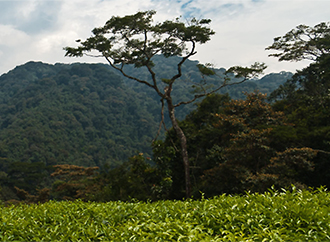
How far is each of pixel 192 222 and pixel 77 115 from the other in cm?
6170

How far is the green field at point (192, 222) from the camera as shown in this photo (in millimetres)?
2436

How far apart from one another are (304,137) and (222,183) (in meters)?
3.02

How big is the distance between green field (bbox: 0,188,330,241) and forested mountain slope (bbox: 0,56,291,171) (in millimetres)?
37043

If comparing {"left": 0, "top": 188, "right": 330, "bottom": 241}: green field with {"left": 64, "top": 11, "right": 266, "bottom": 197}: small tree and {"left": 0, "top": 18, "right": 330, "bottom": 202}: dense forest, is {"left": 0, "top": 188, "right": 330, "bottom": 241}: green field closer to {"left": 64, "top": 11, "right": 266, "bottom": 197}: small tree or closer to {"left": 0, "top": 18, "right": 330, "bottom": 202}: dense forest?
{"left": 0, "top": 18, "right": 330, "bottom": 202}: dense forest

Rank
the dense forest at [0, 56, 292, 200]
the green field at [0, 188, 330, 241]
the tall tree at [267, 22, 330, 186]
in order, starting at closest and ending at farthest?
the green field at [0, 188, 330, 241]
the tall tree at [267, 22, 330, 186]
the dense forest at [0, 56, 292, 200]

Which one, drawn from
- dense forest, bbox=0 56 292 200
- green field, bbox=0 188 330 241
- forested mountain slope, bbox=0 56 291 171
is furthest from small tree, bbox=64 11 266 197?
forested mountain slope, bbox=0 56 291 171

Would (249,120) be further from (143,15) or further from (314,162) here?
(143,15)

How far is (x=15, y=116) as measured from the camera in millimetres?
56875

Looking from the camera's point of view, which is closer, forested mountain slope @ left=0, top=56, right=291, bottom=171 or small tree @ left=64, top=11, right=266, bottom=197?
small tree @ left=64, top=11, right=266, bottom=197

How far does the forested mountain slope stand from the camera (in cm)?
4600

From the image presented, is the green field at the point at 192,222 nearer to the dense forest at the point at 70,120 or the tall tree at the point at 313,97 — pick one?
the tall tree at the point at 313,97

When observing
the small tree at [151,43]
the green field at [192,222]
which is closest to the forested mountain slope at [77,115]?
the small tree at [151,43]

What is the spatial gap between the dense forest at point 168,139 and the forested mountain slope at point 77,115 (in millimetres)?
229

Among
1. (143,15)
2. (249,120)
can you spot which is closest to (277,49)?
(249,120)
